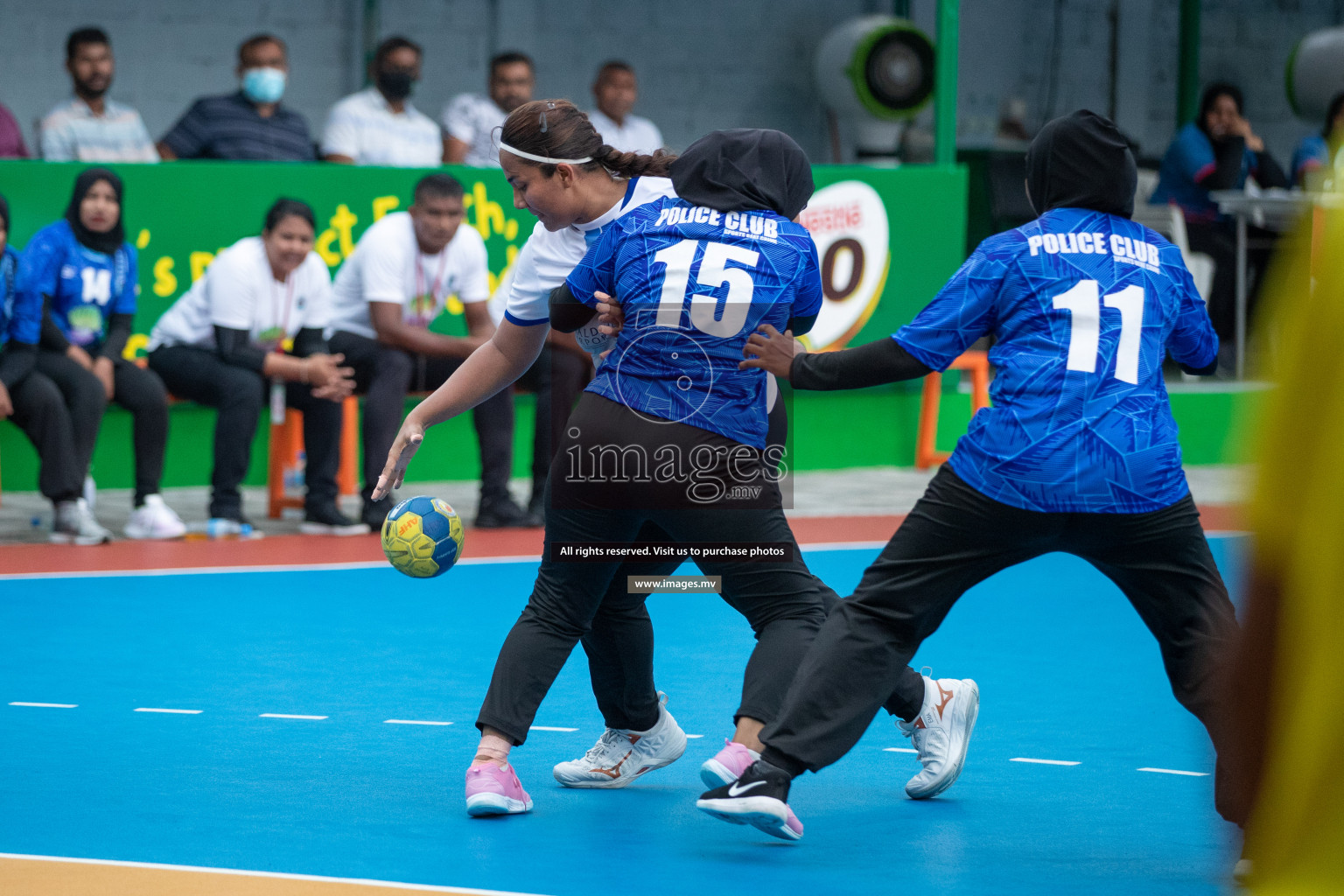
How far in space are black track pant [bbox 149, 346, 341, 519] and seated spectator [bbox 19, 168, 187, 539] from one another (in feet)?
0.72

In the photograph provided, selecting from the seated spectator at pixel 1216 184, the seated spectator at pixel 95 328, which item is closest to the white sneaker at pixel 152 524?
the seated spectator at pixel 95 328

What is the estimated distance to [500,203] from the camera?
38.1ft

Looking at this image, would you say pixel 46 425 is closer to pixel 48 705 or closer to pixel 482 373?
pixel 48 705

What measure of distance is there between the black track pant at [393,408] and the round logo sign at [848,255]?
306 cm

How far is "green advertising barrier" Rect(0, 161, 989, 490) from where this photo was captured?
1065 centimetres

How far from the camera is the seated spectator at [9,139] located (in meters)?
11.1

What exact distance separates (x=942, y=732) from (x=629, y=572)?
3.06 feet

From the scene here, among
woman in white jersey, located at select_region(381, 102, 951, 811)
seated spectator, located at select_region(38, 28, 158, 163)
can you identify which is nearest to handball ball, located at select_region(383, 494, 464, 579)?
woman in white jersey, located at select_region(381, 102, 951, 811)

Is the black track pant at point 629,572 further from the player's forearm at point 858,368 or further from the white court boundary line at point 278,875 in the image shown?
the white court boundary line at point 278,875

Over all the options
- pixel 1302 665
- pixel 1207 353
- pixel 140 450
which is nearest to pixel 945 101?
pixel 140 450

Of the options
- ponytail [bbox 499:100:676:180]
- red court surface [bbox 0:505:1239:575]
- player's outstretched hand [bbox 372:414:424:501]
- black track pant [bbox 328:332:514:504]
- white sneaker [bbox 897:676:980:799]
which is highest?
ponytail [bbox 499:100:676:180]

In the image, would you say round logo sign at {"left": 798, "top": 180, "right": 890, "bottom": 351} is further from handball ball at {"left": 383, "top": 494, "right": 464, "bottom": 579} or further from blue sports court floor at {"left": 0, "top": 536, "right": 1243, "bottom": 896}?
handball ball at {"left": 383, "top": 494, "right": 464, "bottom": 579}

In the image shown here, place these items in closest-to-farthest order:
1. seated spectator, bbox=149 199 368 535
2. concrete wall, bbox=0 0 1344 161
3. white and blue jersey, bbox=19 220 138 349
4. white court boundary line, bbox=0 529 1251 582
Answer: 1. white court boundary line, bbox=0 529 1251 582
2. white and blue jersey, bbox=19 220 138 349
3. seated spectator, bbox=149 199 368 535
4. concrete wall, bbox=0 0 1344 161

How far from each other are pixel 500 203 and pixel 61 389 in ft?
10.9
